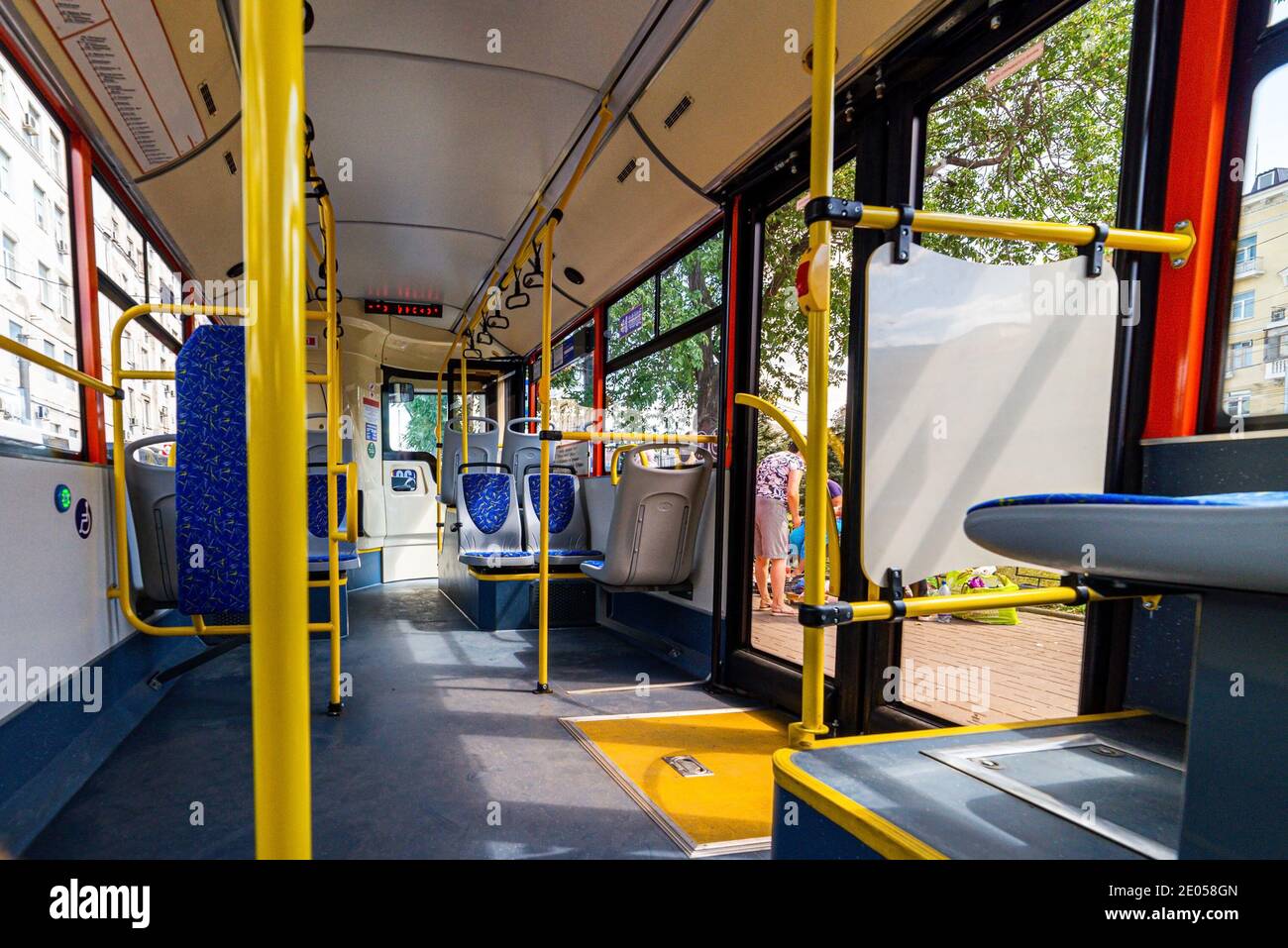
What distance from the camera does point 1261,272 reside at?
1663 millimetres

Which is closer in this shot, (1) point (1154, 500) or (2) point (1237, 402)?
(1) point (1154, 500)

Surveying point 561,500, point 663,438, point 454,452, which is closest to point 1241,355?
point 663,438

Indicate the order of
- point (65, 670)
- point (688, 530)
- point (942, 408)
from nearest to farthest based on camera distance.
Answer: point (942, 408) → point (65, 670) → point (688, 530)

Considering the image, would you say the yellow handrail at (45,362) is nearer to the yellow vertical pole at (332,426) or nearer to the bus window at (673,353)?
the yellow vertical pole at (332,426)

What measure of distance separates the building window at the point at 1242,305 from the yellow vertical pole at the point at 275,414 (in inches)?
83.6

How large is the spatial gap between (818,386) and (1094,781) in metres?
0.98

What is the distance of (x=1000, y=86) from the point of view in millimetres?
2465

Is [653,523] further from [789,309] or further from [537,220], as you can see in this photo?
[789,309]

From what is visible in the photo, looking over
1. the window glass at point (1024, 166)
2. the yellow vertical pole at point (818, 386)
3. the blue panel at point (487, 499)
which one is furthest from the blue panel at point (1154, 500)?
Answer: the blue panel at point (487, 499)

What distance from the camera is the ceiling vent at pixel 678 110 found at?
3064 mm

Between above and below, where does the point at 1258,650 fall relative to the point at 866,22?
below

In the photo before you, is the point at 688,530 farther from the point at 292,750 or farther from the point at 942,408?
the point at 292,750

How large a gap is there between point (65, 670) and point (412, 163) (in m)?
3.13
